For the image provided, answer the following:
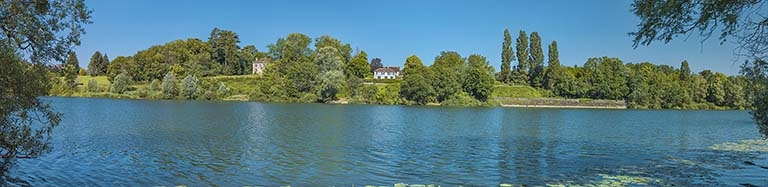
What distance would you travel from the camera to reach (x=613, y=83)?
121812 mm

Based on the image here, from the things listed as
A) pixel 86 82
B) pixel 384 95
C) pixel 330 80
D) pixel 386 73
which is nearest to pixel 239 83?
pixel 330 80

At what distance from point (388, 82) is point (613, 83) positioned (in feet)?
178

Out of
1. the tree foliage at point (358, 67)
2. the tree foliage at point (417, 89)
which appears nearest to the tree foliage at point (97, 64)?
→ the tree foliage at point (358, 67)

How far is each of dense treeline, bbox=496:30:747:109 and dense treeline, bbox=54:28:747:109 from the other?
236 millimetres

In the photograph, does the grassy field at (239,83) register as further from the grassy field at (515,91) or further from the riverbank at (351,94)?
the grassy field at (515,91)

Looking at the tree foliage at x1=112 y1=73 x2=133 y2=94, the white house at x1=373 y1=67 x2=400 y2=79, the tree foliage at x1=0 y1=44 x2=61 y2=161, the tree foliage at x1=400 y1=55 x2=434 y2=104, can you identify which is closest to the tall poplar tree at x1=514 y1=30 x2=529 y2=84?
the tree foliage at x1=400 y1=55 x2=434 y2=104

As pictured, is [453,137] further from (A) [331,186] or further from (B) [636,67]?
(B) [636,67]

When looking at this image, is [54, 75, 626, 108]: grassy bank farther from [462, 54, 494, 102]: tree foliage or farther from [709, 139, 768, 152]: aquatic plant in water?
[709, 139, 768, 152]: aquatic plant in water

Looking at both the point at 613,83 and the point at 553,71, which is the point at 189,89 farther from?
the point at 613,83

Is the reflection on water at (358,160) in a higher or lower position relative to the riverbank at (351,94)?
lower

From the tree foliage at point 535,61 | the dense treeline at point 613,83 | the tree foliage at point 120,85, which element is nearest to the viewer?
the tree foliage at point 120,85

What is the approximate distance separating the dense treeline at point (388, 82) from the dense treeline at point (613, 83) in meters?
0.24

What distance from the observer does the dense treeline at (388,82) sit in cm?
10456

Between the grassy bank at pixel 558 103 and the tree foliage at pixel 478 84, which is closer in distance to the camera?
the tree foliage at pixel 478 84
